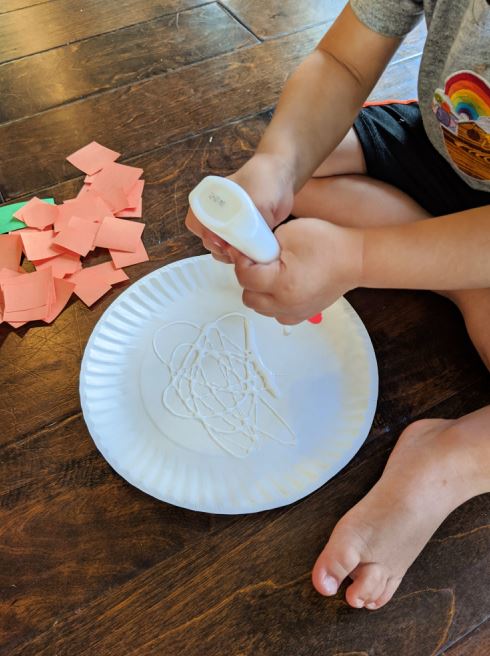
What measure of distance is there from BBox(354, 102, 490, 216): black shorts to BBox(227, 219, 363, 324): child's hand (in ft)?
0.78

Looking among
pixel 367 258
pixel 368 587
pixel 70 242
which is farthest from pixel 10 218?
pixel 368 587

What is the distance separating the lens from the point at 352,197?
750mm

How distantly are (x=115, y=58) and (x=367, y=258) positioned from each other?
767 millimetres

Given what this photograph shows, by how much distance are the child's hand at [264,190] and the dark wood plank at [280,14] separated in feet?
2.03

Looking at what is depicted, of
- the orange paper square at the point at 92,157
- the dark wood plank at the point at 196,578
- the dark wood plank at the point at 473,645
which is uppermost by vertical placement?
the orange paper square at the point at 92,157

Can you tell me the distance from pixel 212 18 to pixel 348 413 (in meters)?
0.89

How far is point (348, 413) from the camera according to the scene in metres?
0.62

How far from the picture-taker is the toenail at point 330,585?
53 centimetres

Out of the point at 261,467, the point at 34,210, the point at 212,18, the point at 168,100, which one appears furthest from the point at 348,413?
the point at 212,18

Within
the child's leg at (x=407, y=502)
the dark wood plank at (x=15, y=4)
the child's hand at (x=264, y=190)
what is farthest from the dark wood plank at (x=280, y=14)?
the child's leg at (x=407, y=502)

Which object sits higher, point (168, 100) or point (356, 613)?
point (168, 100)

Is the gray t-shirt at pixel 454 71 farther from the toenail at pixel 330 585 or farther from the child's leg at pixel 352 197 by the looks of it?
the toenail at pixel 330 585

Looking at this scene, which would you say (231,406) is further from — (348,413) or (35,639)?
(35,639)

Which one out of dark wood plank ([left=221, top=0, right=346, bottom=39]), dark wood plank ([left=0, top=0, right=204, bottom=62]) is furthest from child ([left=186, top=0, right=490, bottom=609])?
dark wood plank ([left=0, top=0, right=204, bottom=62])
